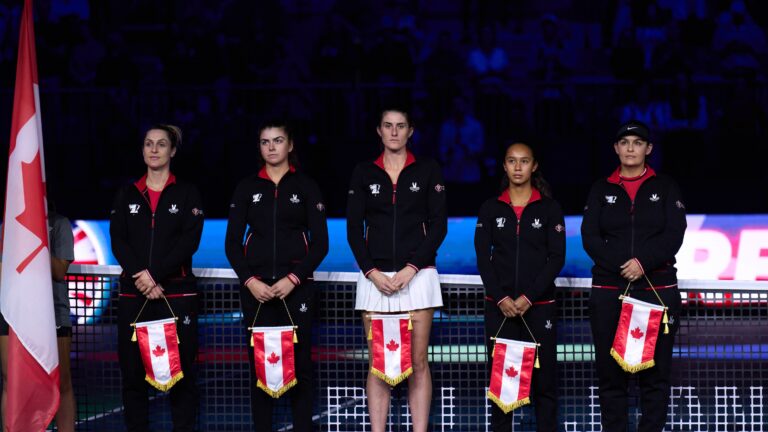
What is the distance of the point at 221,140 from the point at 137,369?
744 cm

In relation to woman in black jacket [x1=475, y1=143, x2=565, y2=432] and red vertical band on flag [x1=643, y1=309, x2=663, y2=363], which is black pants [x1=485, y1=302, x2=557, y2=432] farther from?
red vertical band on flag [x1=643, y1=309, x2=663, y2=363]

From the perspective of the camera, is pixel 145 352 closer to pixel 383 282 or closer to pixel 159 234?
pixel 159 234

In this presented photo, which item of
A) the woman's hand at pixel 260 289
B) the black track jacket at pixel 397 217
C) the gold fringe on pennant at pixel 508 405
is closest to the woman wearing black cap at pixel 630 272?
the gold fringe on pennant at pixel 508 405

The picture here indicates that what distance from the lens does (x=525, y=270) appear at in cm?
675

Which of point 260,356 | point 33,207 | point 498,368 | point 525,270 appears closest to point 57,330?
point 33,207

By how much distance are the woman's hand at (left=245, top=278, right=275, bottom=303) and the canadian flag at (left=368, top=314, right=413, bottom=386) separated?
63 cm

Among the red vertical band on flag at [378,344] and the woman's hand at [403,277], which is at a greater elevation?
the woman's hand at [403,277]

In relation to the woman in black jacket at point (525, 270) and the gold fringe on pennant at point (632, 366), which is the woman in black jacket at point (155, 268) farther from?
the gold fringe on pennant at point (632, 366)

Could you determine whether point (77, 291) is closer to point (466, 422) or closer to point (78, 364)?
point (78, 364)

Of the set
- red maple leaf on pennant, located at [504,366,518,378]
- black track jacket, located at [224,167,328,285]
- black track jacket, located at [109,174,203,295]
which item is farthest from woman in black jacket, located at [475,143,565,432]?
black track jacket, located at [109,174,203,295]

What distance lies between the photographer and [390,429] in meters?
7.37

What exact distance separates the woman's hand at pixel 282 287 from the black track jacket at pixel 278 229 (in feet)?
0.13

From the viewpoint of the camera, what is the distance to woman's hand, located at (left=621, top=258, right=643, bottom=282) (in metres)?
6.65

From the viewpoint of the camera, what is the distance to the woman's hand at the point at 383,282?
22.2 feet
